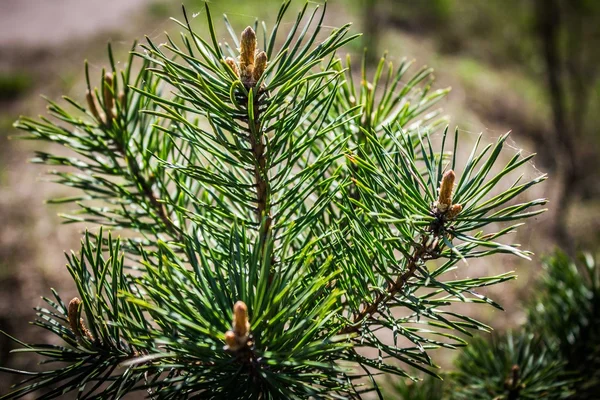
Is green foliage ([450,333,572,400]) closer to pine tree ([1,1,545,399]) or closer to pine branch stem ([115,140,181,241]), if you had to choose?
pine tree ([1,1,545,399])

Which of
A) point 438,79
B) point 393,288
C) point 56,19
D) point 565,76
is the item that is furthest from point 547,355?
point 56,19

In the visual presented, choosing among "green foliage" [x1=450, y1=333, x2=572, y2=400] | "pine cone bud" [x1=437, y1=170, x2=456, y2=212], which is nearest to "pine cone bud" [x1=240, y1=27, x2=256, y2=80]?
"pine cone bud" [x1=437, y1=170, x2=456, y2=212]

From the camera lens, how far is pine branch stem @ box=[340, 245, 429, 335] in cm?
33

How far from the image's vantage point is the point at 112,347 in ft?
1.12

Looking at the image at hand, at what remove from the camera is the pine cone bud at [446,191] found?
0.30 metres

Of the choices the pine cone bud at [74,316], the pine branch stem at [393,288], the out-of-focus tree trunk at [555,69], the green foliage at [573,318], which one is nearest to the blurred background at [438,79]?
the out-of-focus tree trunk at [555,69]

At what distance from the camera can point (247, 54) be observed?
32 centimetres

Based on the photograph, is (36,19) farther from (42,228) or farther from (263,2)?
(42,228)

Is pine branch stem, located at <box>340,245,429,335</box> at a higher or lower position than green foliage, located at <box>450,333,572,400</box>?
higher

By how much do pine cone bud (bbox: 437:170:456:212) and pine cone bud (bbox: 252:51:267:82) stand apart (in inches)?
6.1

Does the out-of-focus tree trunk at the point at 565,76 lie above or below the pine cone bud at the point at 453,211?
above

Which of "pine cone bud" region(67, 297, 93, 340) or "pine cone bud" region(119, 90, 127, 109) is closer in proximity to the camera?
"pine cone bud" region(67, 297, 93, 340)

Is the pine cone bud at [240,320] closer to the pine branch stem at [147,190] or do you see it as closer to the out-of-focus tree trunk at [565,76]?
the pine branch stem at [147,190]

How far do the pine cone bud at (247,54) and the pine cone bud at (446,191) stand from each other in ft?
0.54
